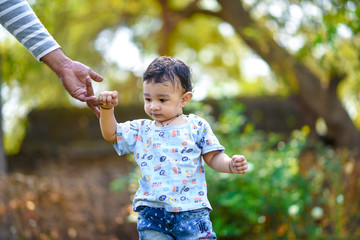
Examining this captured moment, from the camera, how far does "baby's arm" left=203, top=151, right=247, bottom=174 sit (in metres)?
1.93

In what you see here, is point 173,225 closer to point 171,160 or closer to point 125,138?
point 171,160

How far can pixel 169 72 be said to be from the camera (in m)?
2.01

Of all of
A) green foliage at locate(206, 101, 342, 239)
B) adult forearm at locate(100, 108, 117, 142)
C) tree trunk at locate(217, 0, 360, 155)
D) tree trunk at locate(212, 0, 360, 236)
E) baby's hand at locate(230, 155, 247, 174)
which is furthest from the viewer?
tree trunk at locate(217, 0, 360, 155)

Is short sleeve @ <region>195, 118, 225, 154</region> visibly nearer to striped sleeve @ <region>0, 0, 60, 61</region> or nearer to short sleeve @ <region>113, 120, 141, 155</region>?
short sleeve @ <region>113, 120, 141, 155</region>

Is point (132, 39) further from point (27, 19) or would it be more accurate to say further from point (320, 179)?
point (27, 19)

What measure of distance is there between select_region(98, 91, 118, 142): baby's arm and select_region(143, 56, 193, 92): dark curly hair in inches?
7.2

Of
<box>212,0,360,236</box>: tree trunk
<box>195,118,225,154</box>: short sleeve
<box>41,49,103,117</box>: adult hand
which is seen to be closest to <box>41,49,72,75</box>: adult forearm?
<box>41,49,103,117</box>: adult hand

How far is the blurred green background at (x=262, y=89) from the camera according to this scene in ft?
12.7

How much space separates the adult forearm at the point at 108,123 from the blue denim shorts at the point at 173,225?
0.38 metres

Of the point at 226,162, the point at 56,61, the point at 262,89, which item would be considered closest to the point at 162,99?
the point at 226,162

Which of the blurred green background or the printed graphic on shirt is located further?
the blurred green background

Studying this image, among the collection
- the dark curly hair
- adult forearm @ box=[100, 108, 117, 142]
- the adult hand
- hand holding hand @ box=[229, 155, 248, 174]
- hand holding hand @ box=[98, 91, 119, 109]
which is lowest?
hand holding hand @ box=[229, 155, 248, 174]

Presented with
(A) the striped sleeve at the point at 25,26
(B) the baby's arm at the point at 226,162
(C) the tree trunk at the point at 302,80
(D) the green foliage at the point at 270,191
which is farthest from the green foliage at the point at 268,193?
(A) the striped sleeve at the point at 25,26

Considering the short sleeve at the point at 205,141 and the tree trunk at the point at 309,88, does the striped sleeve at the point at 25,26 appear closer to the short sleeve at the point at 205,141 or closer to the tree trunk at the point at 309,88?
the short sleeve at the point at 205,141
